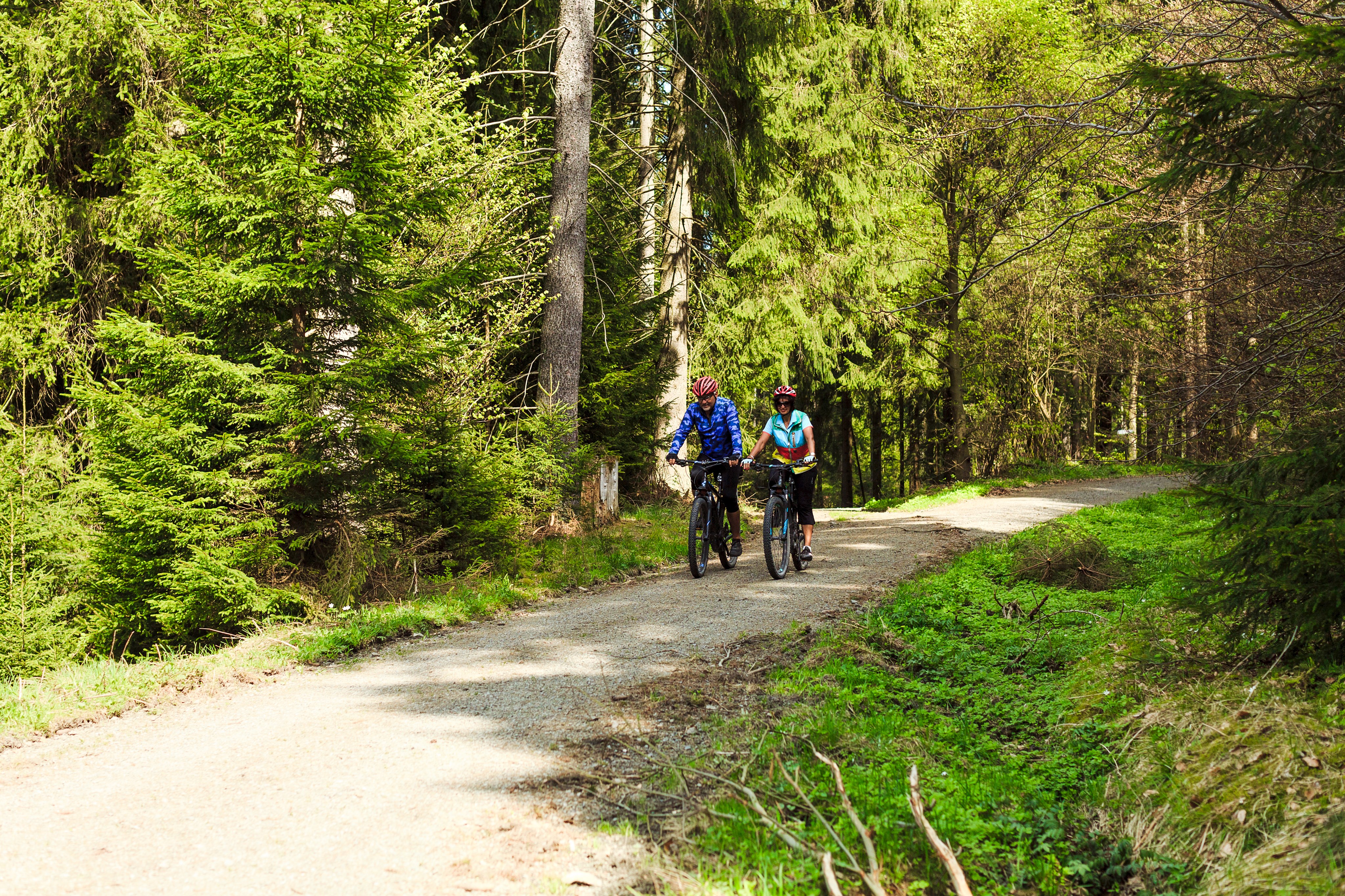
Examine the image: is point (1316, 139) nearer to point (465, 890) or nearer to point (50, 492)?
point (465, 890)

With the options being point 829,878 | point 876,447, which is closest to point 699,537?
point 829,878

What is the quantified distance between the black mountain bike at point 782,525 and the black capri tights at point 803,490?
0.03m

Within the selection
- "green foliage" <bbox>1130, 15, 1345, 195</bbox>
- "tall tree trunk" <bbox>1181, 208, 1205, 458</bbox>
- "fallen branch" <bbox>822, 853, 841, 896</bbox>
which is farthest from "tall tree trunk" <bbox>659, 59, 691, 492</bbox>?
"fallen branch" <bbox>822, 853, 841, 896</bbox>

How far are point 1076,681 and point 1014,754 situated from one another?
1210 millimetres

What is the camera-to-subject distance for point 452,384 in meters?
11.0

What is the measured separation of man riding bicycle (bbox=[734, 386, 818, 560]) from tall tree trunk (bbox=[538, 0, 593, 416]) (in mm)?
3644

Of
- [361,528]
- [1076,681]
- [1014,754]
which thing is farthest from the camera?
[361,528]

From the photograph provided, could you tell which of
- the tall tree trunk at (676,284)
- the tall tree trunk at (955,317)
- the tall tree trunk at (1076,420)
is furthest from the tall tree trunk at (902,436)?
the tall tree trunk at (676,284)

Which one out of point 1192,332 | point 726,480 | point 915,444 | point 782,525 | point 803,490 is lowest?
point 782,525

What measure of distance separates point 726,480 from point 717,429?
0.58m

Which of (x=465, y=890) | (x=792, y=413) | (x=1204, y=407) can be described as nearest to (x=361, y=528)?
(x=792, y=413)

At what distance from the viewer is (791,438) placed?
945 centimetres

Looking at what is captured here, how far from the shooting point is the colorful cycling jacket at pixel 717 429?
955 cm

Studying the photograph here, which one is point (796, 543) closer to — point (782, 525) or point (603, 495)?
point (782, 525)
